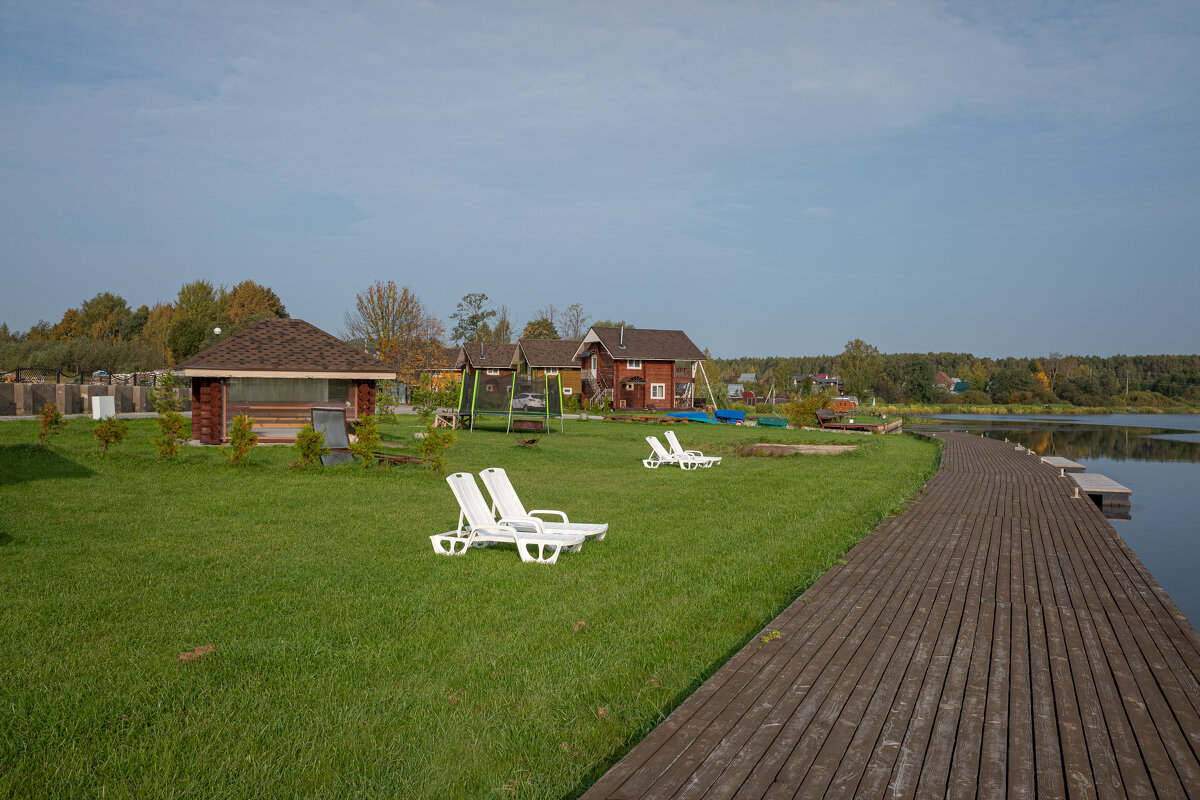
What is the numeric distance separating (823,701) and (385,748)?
2.26 metres

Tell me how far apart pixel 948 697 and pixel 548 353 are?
56090 millimetres

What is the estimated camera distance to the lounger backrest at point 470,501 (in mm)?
8203

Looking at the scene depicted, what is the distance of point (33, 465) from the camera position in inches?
542

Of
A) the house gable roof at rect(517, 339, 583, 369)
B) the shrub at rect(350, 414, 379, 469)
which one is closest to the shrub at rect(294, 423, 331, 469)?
the shrub at rect(350, 414, 379, 469)

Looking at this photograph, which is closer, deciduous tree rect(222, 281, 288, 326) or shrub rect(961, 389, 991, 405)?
deciduous tree rect(222, 281, 288, 326)

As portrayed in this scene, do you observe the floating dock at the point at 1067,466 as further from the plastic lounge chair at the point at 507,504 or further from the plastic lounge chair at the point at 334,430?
the plastic lounge chair at the point at 334,430

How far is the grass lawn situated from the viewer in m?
3.53

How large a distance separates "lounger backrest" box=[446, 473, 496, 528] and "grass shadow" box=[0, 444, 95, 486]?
26.0 feet

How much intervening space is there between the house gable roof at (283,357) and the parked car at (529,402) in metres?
7.60

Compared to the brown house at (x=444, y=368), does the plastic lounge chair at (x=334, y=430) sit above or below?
below

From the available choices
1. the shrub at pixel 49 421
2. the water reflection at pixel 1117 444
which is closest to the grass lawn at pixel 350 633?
the shrub at pixel 49 421

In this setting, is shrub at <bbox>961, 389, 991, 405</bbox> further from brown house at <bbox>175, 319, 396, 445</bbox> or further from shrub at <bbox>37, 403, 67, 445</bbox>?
shrub at <bbox>37, 403, 67, 445</bbox>

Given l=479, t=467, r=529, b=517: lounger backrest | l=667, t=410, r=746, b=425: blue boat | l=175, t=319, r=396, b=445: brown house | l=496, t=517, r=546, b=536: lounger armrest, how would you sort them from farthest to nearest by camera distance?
l=667, t=410, r=746, b=425: blue boat
l=175, t=319, r=396, b=445: brown house
l=479, t=467, r=529, b=517: lounger backrest
l=496, t=517, r=546, b=536: lounger armrest

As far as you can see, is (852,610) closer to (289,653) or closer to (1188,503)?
Answer: (289,653)
